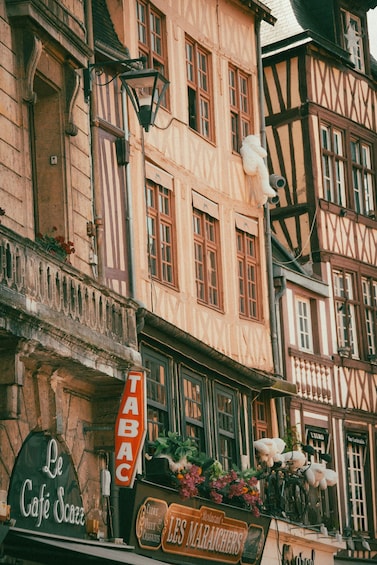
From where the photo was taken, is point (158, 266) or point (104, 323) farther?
point (158, 266)

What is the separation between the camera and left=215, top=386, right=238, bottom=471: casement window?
19891 millimetres

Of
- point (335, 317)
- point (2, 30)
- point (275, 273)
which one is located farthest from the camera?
point (335, 317)

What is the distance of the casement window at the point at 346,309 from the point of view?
25.7 meters

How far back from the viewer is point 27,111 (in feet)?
47.9

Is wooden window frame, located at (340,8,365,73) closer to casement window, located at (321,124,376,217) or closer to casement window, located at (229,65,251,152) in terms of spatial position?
casement window, located at (321,124,376,217)

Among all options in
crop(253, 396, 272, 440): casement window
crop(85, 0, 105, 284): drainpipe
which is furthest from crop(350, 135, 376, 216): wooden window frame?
crop(85, 0, 105, 284): drainpipe

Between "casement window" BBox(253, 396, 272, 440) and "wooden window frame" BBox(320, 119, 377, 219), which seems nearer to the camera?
"casement window" BBox(253, 396, 272, 440)

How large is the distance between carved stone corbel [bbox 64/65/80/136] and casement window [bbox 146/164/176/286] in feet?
9.28

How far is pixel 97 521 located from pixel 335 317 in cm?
1137

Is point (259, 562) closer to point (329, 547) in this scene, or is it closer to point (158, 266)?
point (329, 547)

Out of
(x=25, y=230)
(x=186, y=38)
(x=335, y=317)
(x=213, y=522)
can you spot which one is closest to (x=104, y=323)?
(x=25, y=230)

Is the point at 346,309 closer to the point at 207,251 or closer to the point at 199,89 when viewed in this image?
the point at 207,251

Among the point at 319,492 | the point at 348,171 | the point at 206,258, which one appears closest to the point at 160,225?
the point at 206,258

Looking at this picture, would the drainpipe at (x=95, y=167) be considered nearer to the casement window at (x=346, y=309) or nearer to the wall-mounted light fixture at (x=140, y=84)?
the wall-mounted light fixture at (x=140, y=84)
